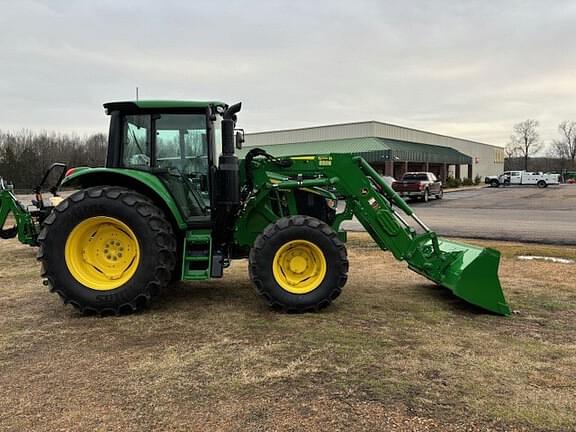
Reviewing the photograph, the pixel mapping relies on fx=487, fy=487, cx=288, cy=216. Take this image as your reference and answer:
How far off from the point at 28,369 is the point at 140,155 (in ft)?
9.24

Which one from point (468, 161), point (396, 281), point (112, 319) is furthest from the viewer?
point (468, 161)

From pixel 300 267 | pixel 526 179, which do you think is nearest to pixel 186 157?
pixel 300 267

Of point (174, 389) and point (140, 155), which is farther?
point (140, 155)

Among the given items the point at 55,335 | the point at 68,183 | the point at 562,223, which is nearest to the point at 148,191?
the point at 68,183

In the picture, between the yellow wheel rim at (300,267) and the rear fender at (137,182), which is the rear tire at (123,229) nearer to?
the rear fender at (137,182)

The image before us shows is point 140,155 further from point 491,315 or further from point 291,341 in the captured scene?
point 491,315

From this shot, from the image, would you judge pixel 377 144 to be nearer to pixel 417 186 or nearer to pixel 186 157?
pixel 417 186

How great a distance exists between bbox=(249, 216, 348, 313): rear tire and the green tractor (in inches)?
0.5

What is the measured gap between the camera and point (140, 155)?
19.7 feet

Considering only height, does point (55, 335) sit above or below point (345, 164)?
below

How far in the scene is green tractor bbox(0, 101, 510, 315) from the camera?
5.47 metres

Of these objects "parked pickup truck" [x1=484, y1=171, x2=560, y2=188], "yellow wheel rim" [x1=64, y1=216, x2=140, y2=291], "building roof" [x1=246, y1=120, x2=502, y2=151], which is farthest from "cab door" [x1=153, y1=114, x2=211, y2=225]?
"parked pickup truck" [x1=484, y1=171, x2=560, y2=188]

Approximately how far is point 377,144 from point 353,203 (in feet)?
127

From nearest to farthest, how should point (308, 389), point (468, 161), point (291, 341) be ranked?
1. point (308, 389)
2. point (291, 341)
3. point (468, 161)
